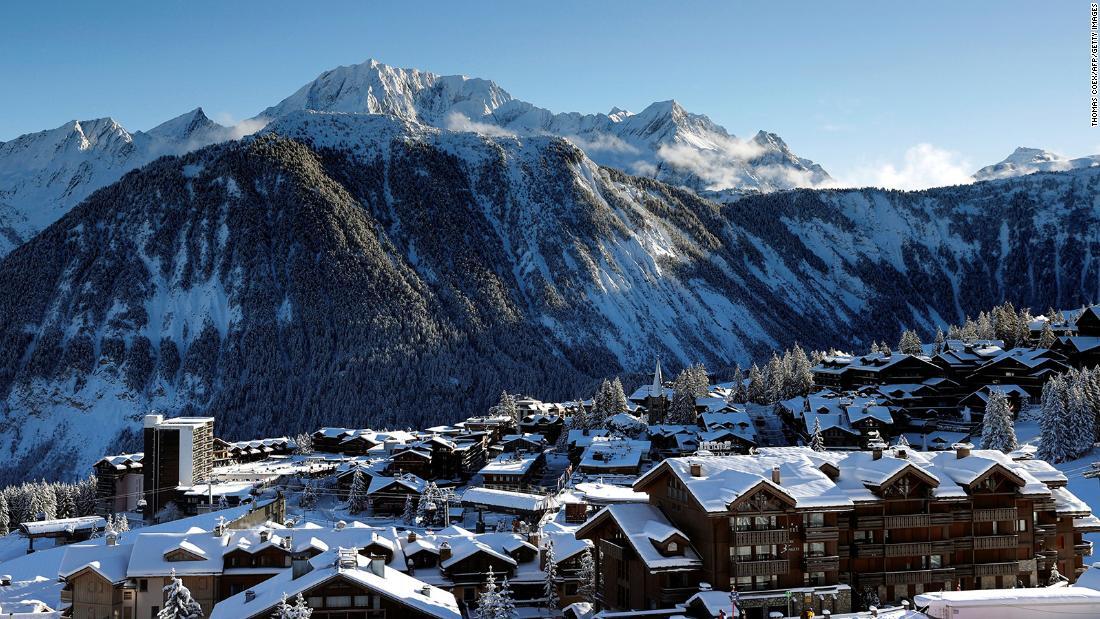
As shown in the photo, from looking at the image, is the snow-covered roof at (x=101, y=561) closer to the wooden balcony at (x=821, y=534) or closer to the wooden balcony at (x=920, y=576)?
the wooden balcony at (x=821, y=534)

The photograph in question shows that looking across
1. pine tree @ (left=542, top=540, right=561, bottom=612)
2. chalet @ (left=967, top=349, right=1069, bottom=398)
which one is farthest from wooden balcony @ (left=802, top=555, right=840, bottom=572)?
chalet @ (left=967, top=349, right=1069, bottom=398)

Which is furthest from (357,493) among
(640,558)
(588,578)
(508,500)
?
(640,558)

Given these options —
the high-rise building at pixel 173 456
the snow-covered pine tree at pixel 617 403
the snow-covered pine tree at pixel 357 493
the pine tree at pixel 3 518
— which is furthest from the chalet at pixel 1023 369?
the pine tree at pixel 3 518

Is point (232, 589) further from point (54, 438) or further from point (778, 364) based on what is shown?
point (54, 438)

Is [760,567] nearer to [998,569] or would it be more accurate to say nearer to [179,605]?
[998,569]

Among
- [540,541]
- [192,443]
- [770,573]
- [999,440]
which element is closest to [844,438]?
[999,440]

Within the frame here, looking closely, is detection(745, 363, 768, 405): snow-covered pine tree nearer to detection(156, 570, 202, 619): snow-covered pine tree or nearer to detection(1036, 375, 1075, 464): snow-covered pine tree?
detection(1036, 375, 1075, 464): snow-covered pine tree
